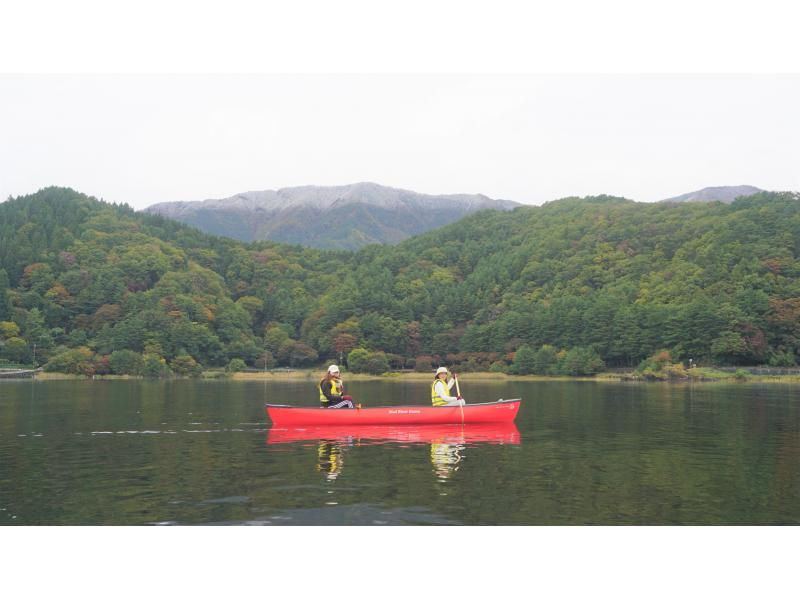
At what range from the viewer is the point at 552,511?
17266mm

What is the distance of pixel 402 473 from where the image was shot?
22531 millimetres

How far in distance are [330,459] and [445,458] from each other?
3846 mm

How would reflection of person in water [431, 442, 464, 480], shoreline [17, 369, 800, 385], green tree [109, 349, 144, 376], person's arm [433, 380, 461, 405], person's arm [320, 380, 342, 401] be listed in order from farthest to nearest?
green tree [109, 349, 144, 376] < shoreline [17, 369, 800, 385] < person's arm [433, 380, 461, 405] < person's arm [320, 380, 342, 401] < reflection of person in water [431, 442, 464, 480]

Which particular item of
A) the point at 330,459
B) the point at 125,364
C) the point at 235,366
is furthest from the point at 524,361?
the point at 330,459

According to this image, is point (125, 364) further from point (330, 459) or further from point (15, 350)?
point (330, 459)

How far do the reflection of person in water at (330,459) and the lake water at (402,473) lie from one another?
0.29 feet

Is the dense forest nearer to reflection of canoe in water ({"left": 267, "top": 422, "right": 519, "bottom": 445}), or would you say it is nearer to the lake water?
the lake water

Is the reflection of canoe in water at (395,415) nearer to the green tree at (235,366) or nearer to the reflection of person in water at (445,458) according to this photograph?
the reflection of person in water at (445,458)

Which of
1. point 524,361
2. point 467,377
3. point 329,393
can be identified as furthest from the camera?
point 467,377

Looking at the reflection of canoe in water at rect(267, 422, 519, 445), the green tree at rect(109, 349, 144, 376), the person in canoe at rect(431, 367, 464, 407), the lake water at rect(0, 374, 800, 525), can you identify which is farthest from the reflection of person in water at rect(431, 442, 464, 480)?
the green tree at rect(109, 349, 144, 376)

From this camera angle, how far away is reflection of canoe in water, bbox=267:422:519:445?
101 ft

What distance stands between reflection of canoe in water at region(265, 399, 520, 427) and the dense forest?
278 ft

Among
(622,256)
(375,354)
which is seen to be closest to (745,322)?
(622,256)

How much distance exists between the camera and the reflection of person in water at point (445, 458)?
22.7 meters
